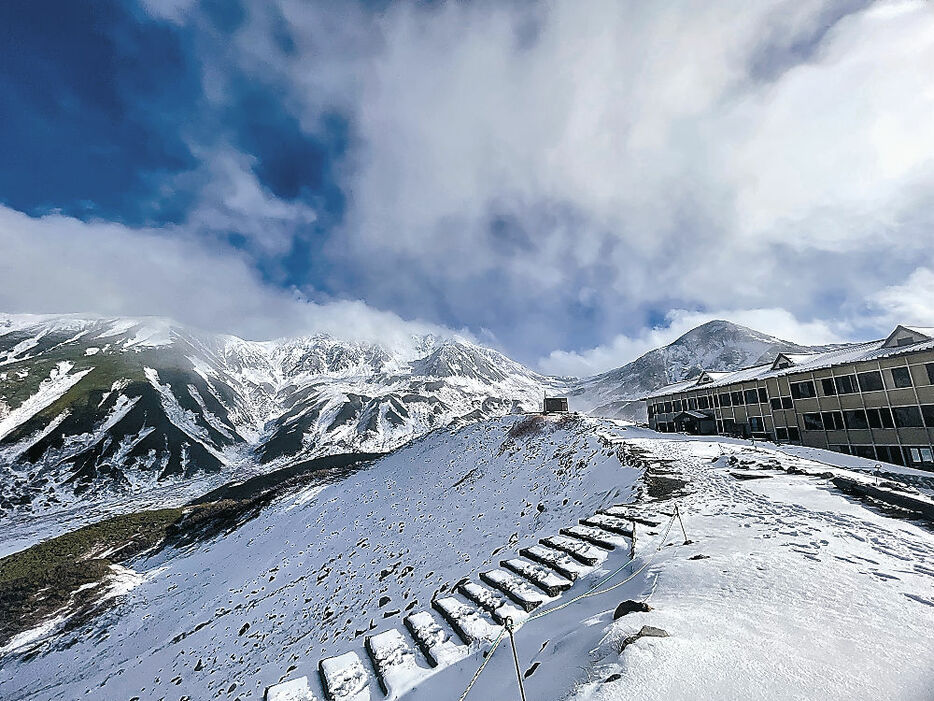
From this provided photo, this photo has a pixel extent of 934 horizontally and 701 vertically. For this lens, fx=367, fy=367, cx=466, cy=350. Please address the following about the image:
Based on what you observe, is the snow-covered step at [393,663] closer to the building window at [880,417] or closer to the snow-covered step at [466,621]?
the snow-covered step at [466,621]

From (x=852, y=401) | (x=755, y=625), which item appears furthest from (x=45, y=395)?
(x=852, y=401)

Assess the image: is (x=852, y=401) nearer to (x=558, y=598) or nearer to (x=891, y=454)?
(x=891, y=454)

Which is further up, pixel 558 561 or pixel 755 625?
pixel 755 625

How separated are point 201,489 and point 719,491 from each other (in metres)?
113

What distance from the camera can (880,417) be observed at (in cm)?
3177

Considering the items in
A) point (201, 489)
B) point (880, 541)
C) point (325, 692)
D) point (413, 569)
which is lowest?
point (201, 489)

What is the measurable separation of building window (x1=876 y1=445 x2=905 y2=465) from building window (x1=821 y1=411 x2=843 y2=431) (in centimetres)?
306

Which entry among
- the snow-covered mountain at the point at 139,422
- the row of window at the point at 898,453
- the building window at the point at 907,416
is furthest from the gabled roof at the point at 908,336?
the snow-covered mountain at the point at 139,422

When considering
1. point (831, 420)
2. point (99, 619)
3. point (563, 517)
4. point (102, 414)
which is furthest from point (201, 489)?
point (831, 420)

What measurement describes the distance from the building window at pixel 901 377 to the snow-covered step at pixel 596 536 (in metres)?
37.3

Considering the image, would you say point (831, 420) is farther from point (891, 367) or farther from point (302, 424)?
point (302, 424)

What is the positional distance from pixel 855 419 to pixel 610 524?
38657 mm

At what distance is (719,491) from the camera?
13672 mm

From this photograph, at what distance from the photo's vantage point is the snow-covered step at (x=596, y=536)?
31.8 feet
